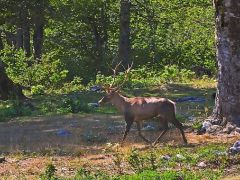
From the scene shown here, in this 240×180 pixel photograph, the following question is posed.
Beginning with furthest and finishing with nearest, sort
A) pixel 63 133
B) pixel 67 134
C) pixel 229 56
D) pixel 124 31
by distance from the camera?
pixel 124 31 < pixel 63 133 < pixel 67 134 < pixel 229 56

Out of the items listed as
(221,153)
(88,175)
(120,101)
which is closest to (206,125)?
(120,101)

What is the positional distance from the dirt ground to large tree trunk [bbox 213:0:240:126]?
69 cm

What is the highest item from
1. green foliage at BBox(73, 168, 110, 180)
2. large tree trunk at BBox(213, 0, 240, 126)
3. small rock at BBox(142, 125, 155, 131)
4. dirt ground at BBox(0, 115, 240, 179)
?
large tree trunk at BBox(213, 0, 240, 126)

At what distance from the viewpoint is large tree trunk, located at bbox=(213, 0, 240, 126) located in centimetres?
1297

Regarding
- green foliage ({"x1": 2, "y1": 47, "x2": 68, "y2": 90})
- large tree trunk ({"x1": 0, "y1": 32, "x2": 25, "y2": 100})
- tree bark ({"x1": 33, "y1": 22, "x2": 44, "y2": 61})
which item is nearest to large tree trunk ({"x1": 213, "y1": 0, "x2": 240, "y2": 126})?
large tree trunk ({"x1": 0, "y1": 32, "x2": 25, "y2": 100})

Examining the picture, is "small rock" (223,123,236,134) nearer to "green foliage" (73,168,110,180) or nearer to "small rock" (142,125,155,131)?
"small rock" (142,125,155,131)

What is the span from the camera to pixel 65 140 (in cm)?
1348

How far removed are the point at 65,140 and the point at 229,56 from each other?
396cm

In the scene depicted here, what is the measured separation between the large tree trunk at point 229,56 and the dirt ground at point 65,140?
2.26 feet

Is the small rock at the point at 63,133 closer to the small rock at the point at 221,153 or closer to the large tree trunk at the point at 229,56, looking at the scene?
the large tree trunk at the point at 229,56

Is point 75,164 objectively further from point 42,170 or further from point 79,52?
point 79,52

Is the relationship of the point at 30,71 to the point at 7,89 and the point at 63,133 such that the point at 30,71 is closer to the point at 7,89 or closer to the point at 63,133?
the point at 7,89

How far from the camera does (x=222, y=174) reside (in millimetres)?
9227

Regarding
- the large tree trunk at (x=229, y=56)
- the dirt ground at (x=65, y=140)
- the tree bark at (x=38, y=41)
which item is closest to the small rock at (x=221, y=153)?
the dirt ground at (x=65, y=140)
